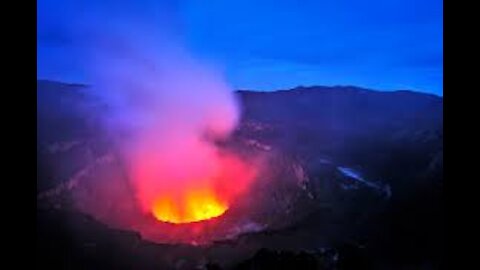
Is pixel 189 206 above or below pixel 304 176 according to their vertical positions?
below

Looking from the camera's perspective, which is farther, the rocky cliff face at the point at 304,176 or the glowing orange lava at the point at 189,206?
the glowing orange lava at the point at 189,206

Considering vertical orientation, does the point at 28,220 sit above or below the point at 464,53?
below

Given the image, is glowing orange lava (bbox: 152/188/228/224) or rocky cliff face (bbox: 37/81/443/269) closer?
rocky cliff face (bbox: 37/81/443/269)

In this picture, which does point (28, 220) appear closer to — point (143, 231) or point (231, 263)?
point (231, 263)

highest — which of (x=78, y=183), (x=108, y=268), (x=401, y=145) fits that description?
(x=401, y=145)

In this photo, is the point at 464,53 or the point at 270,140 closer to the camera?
the point at 464,53

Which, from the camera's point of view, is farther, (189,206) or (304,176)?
(189,206)

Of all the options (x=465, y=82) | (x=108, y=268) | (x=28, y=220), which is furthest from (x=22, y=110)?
(x=108, y=268)

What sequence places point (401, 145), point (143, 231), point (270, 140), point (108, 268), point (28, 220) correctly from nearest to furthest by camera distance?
1. point (28, 220)
2. point (108, 268)
3. point (143, 231)
4. point (401, 145)
5. point (270, 140)
